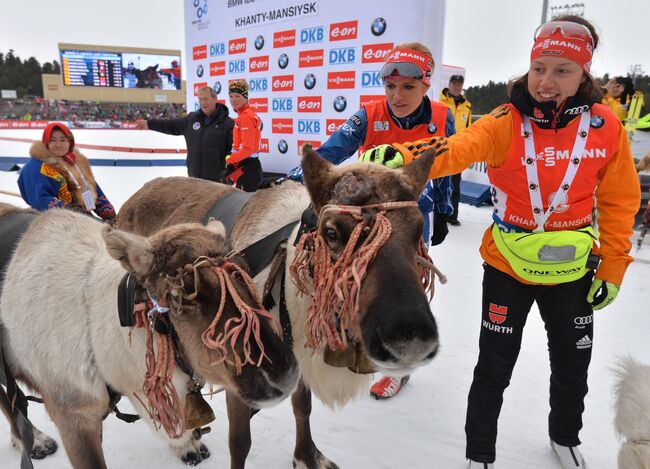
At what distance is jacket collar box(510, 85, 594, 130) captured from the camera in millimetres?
2053

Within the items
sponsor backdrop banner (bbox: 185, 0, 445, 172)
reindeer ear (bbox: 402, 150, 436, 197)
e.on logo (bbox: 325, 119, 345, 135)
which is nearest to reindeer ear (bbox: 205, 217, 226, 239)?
reindeer ear (bbox: 402, 150, 436, 197)

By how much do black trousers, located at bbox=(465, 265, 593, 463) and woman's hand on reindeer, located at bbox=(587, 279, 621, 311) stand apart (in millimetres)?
36

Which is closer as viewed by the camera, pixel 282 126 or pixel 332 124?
pixel 332 124

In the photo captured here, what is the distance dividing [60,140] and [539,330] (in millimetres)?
5107

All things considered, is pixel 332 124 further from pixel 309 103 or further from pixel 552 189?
pixel 552 189

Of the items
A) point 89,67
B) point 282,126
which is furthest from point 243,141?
point 89,67

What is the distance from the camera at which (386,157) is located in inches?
74.2

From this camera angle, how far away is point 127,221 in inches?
147

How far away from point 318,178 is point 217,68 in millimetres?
9342

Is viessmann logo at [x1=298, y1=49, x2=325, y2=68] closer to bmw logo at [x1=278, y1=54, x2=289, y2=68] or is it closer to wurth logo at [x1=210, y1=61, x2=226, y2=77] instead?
bmw logo at [x1=278, y1=54, x2=289, y2=68]

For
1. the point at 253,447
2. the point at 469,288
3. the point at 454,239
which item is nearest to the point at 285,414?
the point at 253,447

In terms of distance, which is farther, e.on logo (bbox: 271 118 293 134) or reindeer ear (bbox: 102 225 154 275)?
e.on logo (bbox: 271 118 293 134)

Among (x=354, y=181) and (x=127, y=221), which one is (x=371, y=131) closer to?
(x=354, y=181)

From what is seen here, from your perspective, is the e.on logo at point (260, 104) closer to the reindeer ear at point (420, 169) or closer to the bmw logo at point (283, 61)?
the bmw logo at point (283, 61)
